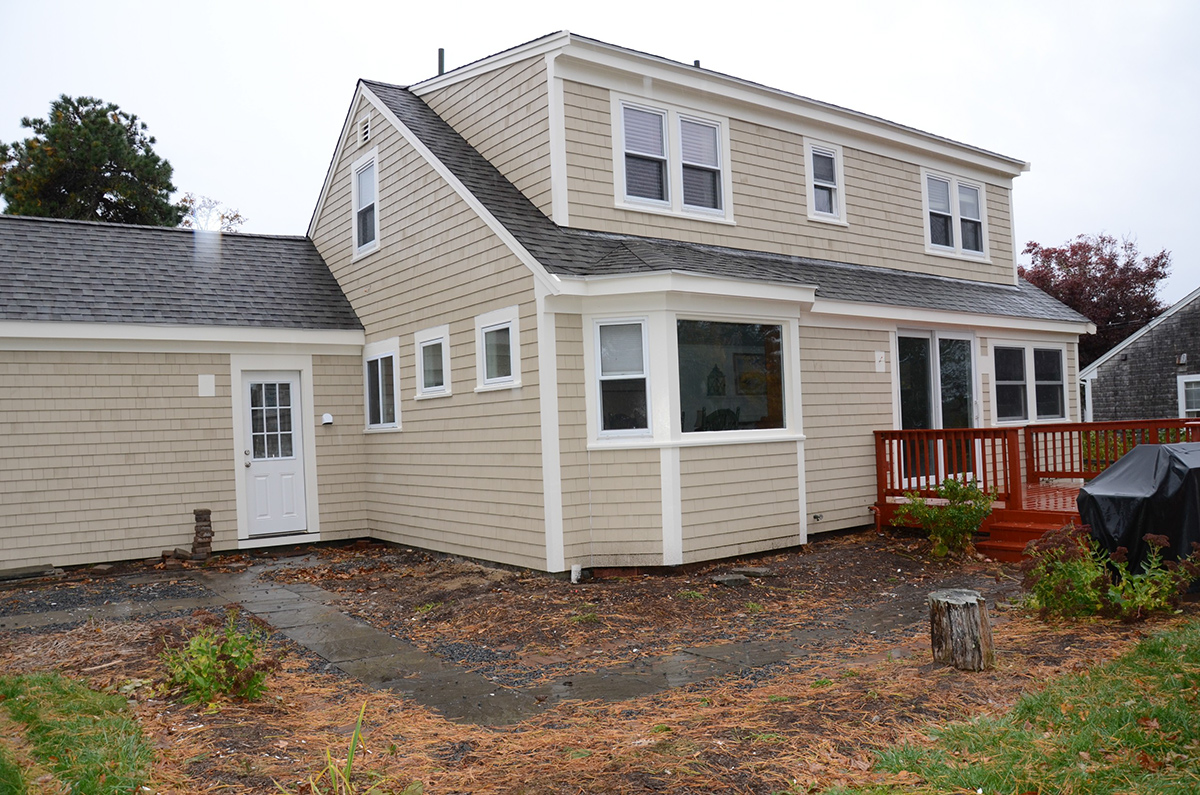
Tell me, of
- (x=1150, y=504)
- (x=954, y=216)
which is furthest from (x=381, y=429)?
(x=954, y=216)

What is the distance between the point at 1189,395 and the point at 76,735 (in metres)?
24.8

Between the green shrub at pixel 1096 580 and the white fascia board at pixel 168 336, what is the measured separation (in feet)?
31.3

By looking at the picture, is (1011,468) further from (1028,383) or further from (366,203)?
(366,203)

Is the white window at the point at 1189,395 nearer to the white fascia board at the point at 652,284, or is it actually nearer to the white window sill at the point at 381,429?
the white fascia board at the point at 652,284

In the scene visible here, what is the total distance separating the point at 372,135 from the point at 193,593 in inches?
260

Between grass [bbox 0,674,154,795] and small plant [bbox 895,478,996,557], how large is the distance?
803 cm

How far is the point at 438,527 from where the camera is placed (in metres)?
10.9

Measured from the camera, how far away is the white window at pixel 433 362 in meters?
10.6

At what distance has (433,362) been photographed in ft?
36.4

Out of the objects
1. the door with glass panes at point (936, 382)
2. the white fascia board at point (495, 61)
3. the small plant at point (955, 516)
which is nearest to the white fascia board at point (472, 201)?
the white fascia board at point (495, 61)

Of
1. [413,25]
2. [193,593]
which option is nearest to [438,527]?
[193,593]

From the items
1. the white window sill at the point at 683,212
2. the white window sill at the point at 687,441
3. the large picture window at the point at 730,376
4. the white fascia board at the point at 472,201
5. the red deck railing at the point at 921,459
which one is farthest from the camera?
the red deck railing at the point at 921,459

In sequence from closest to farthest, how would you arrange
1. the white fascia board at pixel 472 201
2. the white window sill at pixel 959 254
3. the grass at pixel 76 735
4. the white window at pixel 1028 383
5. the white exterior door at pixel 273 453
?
the grass at pixel 76 735 < the white fascia board at pixel 472 201 < the white exterior door at pixel 273 453 < the white window at pixel 1028 383 < the white window sill at pixel 959 254

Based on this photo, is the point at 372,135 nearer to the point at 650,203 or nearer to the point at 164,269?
the point at 164,269
